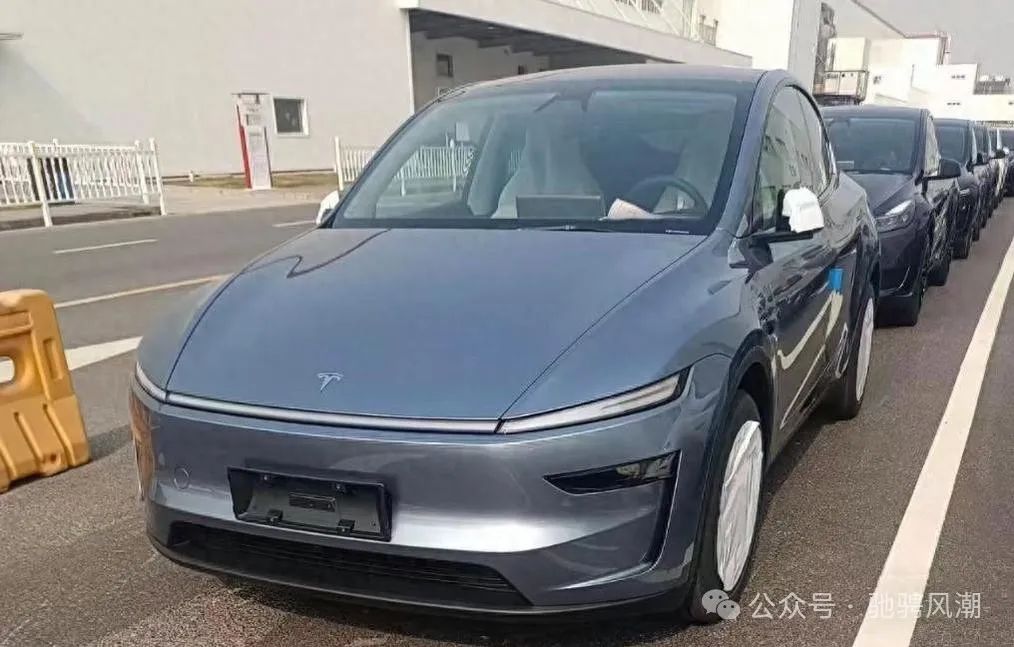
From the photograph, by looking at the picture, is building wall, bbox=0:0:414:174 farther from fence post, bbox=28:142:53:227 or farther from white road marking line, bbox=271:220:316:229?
white road marking line, bbox=271:220:316:229

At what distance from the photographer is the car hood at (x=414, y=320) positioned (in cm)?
200

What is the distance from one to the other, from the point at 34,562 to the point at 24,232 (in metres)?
12.2

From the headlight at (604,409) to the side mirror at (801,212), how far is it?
1103mm

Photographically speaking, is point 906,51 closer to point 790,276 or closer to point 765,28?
point 765,28

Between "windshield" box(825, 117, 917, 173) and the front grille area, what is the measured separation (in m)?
6.09

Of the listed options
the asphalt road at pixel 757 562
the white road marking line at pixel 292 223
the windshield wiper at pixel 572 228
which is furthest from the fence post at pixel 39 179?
the windshield wiper at pixel 572 228

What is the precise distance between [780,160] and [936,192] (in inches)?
183

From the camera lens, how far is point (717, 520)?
2.22 meters

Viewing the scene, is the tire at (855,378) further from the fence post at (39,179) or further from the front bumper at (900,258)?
the fence post at (39,179)

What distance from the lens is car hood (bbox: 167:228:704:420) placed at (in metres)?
2.00


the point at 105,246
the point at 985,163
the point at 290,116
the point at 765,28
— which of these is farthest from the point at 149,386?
the point at 765,28

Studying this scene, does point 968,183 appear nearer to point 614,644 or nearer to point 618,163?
point 618,163

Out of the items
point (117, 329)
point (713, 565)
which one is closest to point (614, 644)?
point (713, 565)

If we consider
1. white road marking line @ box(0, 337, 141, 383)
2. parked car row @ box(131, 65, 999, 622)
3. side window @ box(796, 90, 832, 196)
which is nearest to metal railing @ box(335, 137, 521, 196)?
parked car row @ box(131, 65, 999, 622)
